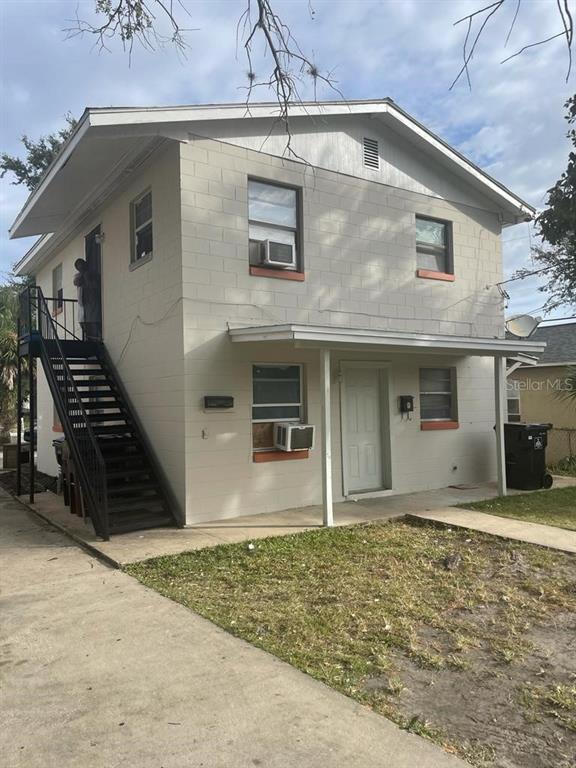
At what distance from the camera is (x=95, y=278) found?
11.1m

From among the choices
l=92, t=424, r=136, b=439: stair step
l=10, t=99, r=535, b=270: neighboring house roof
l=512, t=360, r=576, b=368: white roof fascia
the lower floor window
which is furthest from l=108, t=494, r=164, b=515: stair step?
the lower floor window

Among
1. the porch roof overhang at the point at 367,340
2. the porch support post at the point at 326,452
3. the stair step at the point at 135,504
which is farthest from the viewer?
the stair step at the point at 135,504

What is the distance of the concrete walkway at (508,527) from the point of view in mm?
6805

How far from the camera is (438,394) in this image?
1108cm

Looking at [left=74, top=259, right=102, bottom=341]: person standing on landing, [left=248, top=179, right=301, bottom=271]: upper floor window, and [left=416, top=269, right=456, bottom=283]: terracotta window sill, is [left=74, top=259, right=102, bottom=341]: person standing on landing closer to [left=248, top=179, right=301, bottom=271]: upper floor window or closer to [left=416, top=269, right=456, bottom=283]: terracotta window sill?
[left=248, top=179, right=301, bottom=271]: upper floor window

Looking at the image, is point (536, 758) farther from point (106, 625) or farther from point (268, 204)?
point (268, 204)

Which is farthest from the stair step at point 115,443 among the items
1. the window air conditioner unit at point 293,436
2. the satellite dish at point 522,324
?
the satellite dish at point 522,324

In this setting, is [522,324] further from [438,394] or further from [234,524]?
[234,524]

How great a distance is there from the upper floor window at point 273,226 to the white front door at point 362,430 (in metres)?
2.25

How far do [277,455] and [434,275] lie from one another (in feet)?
15.3

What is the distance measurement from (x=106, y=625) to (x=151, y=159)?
668cm

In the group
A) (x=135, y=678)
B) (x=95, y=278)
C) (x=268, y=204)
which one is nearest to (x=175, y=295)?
(x=268, y=204)

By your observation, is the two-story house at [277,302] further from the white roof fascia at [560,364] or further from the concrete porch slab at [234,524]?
the white roof fascia at [560,364]

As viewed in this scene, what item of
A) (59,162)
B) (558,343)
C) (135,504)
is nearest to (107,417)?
(135,504)
